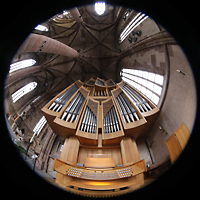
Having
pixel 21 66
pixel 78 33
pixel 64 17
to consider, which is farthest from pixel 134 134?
pixel 64 17

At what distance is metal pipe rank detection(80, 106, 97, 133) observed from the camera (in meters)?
7.84

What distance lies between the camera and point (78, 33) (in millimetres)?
17656

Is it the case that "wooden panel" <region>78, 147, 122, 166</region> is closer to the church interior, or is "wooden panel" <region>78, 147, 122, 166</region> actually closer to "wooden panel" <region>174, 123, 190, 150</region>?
the church interior

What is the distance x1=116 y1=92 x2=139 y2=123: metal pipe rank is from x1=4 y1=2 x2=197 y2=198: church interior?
0.10 feet

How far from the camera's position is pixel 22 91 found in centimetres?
1139

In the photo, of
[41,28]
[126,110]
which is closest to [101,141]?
[126,110]

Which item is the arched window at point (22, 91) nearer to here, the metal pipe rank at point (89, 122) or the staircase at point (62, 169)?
the metal pipe rank at point (89, 122)

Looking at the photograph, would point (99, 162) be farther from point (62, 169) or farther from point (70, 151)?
point (62, 169)

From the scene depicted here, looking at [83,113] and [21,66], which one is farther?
[21,66]

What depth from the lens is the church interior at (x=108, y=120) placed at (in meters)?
5.26

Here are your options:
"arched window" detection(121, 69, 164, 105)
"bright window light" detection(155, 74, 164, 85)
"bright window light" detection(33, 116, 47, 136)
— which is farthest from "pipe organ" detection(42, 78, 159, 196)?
"bright window light" detection(33, 116, 47, 136)

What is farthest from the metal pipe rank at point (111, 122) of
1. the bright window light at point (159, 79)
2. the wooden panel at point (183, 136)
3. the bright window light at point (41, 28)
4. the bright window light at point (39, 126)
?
the bright window light at point (41, 28)

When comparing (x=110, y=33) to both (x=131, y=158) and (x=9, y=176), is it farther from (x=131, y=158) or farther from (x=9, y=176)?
(x=9, y=176)

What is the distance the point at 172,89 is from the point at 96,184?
680 cm
